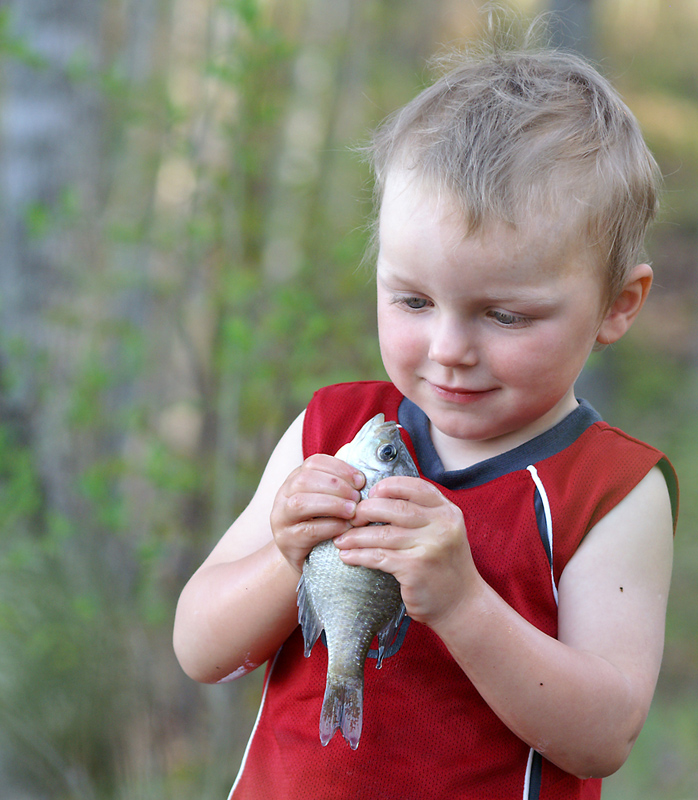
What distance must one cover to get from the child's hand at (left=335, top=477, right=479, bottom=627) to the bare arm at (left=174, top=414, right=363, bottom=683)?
0.16ft

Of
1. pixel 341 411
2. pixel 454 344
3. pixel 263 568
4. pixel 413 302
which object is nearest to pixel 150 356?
pixel 341 411

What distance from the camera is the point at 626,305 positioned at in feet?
5.14

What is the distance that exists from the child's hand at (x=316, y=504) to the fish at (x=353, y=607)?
24 mm

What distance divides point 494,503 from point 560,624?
0.80 feet

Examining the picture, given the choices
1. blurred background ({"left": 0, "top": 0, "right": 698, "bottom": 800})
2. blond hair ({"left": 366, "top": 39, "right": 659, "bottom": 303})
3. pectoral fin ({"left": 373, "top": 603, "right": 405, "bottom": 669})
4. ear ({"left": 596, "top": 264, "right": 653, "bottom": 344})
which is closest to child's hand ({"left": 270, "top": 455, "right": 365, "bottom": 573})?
pectoral fin ({"left": 373, "top": 603, "right": 405, "bottom": 669})

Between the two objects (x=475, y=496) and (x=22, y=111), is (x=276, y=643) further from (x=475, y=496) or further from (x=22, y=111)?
(x=22, y=111)

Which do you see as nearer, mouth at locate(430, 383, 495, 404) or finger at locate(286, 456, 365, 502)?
finger at locate(286, 456, 365, 502)

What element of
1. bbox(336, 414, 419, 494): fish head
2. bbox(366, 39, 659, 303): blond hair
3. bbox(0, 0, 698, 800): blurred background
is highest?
bbox(366, 39, 659, 303): blond hair

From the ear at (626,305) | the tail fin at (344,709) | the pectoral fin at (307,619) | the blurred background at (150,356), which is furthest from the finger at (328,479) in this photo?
the blurred background at (150,356)

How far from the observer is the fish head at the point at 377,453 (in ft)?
4.33

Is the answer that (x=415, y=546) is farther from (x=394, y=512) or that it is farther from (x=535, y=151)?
(x=535, y=151)

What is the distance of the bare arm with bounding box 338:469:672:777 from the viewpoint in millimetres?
1245

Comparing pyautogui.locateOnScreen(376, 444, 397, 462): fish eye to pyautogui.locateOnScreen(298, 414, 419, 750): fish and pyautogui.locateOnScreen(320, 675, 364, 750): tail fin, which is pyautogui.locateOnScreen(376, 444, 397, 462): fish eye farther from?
pyautogui.locateOnScreen(320, 675, 364, 750): tail fin

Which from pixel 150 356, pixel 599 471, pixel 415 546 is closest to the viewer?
pixel 415 546
